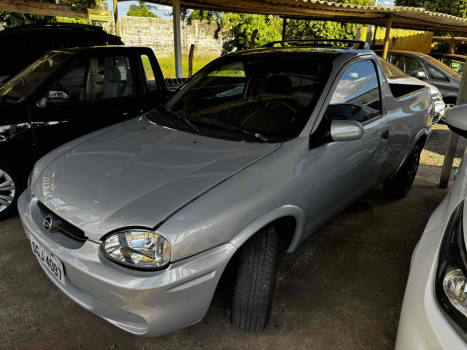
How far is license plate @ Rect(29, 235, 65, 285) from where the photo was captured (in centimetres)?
188

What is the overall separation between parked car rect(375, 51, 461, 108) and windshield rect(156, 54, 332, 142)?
6.93 metres

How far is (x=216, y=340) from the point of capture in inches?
82.2

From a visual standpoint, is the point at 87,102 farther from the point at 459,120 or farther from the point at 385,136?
the point at 459,120

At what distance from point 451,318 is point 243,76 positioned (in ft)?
7.49

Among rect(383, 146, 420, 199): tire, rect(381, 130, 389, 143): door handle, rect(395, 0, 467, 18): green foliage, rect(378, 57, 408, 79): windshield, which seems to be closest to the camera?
rect(381, 130, 389, 143): door handle

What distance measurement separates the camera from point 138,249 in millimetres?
1664

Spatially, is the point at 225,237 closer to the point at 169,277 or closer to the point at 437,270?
the point at 169,277

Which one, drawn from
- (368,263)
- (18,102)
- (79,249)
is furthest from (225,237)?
(18,102)

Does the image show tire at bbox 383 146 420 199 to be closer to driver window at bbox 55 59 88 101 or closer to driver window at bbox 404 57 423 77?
driver window at bbox 55 59 88 101

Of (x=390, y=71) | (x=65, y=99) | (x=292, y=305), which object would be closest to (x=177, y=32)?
(x=65, y=99)

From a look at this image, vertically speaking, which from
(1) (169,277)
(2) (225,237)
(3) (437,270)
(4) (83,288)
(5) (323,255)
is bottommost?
(5) (323,255)

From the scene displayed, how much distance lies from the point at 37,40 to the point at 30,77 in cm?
247

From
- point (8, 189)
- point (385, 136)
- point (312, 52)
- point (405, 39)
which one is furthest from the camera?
point (405, 39)

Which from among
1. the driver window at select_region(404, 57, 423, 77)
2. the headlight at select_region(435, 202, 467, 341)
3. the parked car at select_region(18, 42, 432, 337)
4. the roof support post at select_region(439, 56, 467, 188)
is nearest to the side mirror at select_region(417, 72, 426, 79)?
the driver window at select_region(404, 57, 423, 77)
